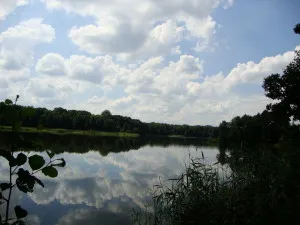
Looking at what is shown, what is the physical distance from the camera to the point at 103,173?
20359 millimetres

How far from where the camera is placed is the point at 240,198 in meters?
6.00

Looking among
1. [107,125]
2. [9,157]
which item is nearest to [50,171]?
[9,157]

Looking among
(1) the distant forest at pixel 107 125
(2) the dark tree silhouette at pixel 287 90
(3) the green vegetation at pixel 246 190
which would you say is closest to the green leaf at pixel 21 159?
(3) the green vegetation at pixel 246 190

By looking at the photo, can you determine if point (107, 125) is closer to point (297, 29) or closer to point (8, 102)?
point (297, 29)

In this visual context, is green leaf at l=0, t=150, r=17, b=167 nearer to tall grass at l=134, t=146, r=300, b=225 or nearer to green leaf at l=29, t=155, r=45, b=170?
green leaf at l=29, t=155, r=45, b=170

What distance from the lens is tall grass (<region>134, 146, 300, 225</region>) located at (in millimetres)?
3195

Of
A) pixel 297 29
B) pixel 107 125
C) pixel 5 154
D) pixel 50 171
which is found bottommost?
pixel 50 171

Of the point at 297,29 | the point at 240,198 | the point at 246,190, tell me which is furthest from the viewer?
the point at 297,29

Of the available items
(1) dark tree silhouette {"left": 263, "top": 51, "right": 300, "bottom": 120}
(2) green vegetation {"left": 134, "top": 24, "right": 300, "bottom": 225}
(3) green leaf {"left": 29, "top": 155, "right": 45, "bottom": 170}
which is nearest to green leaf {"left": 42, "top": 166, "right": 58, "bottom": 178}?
(3) green leaf {"left": 29, "top": 155, "right": 45, "bottom": 170}

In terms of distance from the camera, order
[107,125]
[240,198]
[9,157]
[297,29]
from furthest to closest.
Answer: [107,125] < [297,29] < [240,198] < [9,157]

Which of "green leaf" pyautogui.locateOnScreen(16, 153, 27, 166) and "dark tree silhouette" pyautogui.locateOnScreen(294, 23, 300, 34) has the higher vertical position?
"dark tree silhouette" pyautogui.locateOnScreen(294, 23, 300, 34)

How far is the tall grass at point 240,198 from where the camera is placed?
3195 mm

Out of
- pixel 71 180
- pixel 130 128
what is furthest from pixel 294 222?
pixel 130 128

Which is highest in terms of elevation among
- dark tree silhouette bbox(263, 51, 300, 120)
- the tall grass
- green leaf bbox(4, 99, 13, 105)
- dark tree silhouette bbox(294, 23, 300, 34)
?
dark tree silhouette bbox(294, 23, 300, 34)
